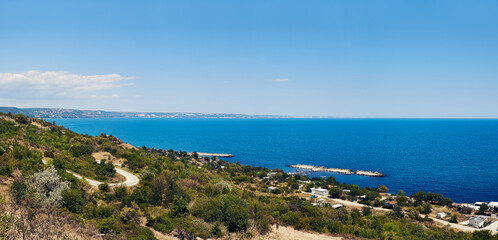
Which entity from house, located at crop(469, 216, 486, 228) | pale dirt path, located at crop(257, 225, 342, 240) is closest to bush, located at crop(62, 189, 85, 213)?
pale dirt path, located at crop(257, 225, 342, 240)

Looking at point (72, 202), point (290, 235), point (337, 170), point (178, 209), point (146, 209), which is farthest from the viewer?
point (337, 170)

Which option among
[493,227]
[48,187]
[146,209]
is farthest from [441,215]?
[48,187]

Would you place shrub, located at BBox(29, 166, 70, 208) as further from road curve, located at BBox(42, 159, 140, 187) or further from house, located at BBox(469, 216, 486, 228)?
house, located at BBox(469, 216, 486, 228)

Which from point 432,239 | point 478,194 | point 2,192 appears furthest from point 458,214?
point 2,192

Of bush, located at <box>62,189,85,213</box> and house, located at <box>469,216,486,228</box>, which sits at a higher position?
bush, located at <box>62,189,85,213</box>

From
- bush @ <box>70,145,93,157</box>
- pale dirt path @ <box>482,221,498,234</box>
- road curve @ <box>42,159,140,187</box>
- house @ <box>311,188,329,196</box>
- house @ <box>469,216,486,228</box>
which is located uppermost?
bush @ <box>70,145,93,157</box>

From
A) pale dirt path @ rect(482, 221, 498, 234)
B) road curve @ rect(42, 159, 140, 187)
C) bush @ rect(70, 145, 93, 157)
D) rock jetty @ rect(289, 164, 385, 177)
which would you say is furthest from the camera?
rock jetty @ rect(289, 164, 385, 177)

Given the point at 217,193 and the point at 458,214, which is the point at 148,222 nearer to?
the point at 217,193

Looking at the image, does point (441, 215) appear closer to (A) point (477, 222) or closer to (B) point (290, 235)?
(A) point (477, 222)

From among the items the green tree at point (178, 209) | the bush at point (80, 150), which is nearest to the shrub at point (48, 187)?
the green tree at point (178, 209)

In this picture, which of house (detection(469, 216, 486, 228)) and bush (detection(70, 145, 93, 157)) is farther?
bush (detection(70, 145, 93, 157))

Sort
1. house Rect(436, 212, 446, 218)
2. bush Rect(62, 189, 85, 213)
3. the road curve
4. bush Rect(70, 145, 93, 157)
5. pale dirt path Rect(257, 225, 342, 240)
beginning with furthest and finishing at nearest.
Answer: house Rect(436, 212, 446, 218) → bush Rect(70, 145, 93, 157) → the road curve → pale dirt path Rect(257, 225, 342, 240) → bush Rect(62, 189, 85, 213)

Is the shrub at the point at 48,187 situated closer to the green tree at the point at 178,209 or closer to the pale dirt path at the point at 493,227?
the green tree at the point at 178,209
